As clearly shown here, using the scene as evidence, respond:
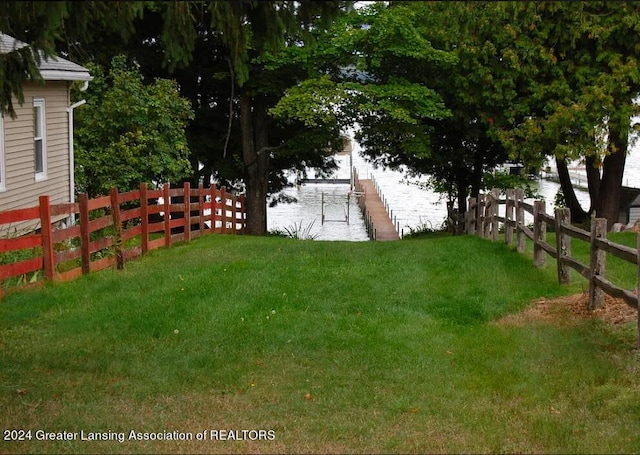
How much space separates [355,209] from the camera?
5878 centimetres

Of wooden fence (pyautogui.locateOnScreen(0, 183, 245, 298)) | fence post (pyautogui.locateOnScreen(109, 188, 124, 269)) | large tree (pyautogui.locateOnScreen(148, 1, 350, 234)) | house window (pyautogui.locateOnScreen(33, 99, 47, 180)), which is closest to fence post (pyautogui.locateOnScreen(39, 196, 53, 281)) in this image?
wooden fence (pyautogui.locateOnScreen(0, 183, 245, 298))

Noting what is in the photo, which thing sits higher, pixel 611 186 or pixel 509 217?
pixel 611 186

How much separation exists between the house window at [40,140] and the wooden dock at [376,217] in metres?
21.1

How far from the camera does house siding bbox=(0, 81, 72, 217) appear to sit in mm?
17266

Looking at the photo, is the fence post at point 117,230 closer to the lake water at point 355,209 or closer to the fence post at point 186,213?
the fence post at point 186,213

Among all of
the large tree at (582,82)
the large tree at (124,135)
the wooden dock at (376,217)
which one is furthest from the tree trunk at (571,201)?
the large tree at (124,135)

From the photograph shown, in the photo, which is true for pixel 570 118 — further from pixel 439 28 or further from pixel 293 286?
pixel 293 286

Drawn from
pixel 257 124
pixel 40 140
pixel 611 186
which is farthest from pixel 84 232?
pixel 257 124

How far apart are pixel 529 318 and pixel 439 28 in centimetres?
1460

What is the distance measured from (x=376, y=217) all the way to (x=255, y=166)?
67.4 feet

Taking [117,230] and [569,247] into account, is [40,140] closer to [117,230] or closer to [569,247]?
[117,230]

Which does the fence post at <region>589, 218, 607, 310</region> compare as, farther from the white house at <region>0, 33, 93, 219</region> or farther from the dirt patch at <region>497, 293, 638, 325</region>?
the white house at <region>0, 33, 93, 219</region>

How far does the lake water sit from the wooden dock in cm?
64

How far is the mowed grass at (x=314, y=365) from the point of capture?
21.1ft
